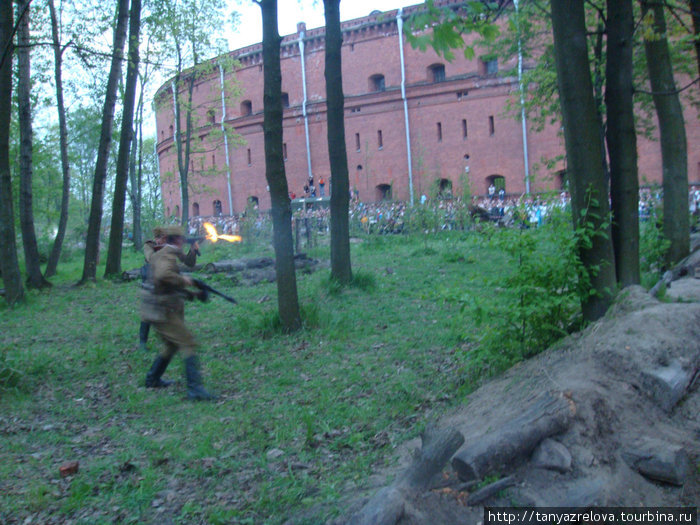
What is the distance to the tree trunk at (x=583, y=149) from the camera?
19.4ft

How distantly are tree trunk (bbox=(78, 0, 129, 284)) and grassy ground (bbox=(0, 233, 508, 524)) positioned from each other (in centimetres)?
521

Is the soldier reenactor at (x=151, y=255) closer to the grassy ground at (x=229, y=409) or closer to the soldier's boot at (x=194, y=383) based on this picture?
the grassy ground at (x=229, y=409)

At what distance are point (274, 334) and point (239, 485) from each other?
4432mm

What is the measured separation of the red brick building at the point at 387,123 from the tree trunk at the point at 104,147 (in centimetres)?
1930

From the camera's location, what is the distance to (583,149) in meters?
5.91

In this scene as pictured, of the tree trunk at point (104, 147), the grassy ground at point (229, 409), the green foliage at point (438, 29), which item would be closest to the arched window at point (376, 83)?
the tree trunk at point (104, 147)

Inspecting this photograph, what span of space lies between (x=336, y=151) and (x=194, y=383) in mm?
6643

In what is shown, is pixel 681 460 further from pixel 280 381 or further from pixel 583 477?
pixel 280 381

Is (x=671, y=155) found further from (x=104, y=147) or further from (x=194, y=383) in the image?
(x=104, y=147)

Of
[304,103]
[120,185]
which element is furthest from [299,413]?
[304,103]

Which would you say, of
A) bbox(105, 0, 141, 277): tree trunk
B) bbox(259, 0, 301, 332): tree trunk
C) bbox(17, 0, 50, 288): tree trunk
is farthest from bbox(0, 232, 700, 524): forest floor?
bbox(105, 0, 141, 277): tree trunk

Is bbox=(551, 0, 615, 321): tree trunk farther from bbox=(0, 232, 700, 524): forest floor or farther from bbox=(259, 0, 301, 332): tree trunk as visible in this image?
bbox=(259, 0, 301, 332): tree trunk

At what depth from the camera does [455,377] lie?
6648mm

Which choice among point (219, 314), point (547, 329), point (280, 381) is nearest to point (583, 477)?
point (547, 329)
